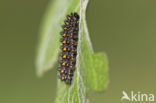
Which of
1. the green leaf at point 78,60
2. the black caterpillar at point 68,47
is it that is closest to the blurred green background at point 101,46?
the green leaf at point 78,60

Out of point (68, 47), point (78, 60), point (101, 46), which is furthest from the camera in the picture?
point (101, 46)

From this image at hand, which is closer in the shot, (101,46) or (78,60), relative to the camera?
(78,60)

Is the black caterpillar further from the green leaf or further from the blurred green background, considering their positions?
the blurred green background

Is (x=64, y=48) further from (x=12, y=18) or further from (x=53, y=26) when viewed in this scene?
(x=12, y=18)

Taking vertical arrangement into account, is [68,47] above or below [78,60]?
above

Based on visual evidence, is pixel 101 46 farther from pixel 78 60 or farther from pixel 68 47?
pixel 78 60

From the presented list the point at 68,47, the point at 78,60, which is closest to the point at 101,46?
the point at 68,47

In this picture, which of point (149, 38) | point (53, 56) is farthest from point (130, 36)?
point (53, 56)

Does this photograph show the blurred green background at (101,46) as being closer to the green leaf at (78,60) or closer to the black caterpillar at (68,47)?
the green leaf at (78,60)
